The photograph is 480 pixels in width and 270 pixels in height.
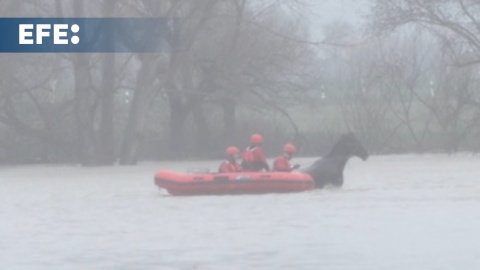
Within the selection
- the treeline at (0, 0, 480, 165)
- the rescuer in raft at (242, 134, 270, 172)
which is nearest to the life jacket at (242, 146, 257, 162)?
the rescuer in raft at (242, 134, 270, 172)

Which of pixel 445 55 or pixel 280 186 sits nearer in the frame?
pixel 280 186

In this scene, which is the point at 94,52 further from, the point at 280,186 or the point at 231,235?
the point at 231,235

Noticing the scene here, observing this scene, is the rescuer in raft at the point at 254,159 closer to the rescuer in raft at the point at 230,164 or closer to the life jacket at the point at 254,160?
the life jacket at the point at 254,160

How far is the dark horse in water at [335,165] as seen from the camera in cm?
3008

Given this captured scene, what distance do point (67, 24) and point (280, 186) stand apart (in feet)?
60.2

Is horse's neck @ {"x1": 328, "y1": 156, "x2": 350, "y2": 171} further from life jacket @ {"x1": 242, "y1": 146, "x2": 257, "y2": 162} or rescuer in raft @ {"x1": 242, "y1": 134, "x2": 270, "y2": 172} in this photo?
life jacket @ {"x1": 242, "y1": 146, "x2": 257, "y2": 162}

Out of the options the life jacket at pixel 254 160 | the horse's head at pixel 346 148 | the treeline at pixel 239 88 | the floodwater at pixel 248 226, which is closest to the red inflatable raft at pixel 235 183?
the floodwater at pixel 248 226

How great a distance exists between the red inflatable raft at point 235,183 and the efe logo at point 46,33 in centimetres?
1677

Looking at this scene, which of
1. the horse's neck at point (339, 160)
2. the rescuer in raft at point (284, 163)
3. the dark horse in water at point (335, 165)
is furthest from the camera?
the horse's neck at point (339, 160)

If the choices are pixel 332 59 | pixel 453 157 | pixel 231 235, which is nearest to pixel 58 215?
pixel 231 235

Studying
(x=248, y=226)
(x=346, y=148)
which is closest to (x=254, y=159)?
(x=346, y=148)

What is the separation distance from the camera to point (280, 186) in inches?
1121

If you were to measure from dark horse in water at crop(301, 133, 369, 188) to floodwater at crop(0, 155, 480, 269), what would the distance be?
0.39m

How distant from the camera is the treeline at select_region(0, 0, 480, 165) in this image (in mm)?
46156
